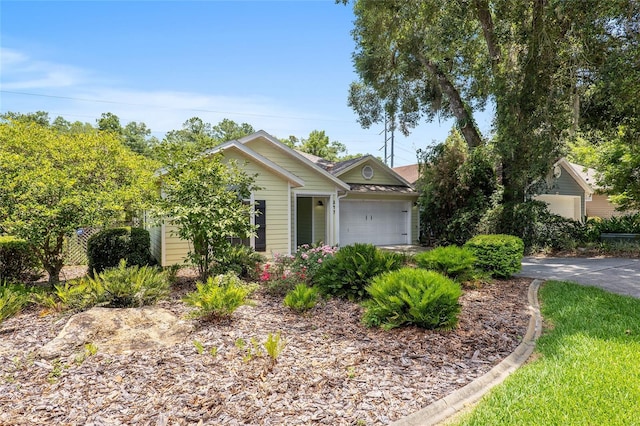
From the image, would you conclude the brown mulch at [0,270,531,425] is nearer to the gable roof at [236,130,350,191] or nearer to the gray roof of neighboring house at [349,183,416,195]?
the gable roof at [236,130,350,191]

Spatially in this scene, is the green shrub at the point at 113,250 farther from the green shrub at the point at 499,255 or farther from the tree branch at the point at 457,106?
the tree branch at the point at 457,106

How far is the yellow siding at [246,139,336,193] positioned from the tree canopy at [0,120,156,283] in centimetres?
495

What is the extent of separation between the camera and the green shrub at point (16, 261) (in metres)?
7.42

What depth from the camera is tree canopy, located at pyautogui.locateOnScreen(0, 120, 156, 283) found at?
230 inches

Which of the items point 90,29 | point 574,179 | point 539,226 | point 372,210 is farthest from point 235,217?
point 574,179

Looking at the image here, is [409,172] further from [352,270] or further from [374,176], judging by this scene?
[352,270]

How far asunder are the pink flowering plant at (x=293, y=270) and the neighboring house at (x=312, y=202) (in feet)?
4.84

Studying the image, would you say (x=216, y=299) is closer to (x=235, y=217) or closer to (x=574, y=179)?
(x=235, y=217)

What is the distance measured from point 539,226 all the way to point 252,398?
43.0 ft

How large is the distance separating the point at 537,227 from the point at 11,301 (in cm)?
1459

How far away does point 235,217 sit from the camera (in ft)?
22.1

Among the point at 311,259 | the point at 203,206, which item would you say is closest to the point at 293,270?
the point at 311,259

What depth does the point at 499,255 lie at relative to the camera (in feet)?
25.5

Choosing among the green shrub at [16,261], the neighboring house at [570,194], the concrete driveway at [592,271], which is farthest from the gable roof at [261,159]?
the neighboring house at [570,194]
